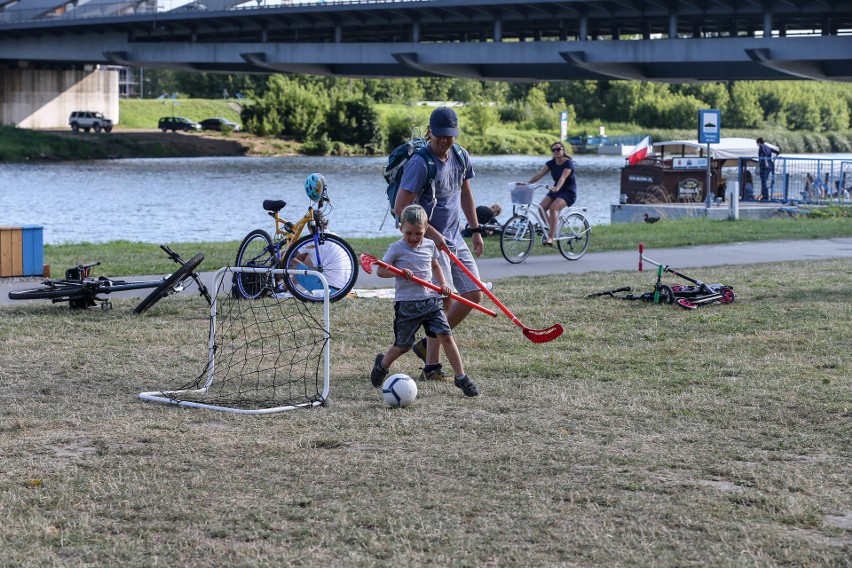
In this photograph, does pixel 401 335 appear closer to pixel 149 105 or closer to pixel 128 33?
pixel 128 33

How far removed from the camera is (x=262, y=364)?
1032 centimetres

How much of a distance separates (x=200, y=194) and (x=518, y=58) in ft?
58.3

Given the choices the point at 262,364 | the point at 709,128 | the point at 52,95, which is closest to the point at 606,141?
the point at 52,95

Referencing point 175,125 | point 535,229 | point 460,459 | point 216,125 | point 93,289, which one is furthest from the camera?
point 216,125

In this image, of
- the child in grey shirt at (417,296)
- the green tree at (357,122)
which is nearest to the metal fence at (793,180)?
the child in grey shirt at (417,296)

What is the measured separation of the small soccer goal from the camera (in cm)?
861

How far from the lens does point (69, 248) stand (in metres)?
22.8

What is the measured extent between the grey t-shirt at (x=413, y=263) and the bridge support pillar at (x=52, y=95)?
83.0 metres

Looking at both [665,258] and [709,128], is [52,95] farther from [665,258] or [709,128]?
[665,258]

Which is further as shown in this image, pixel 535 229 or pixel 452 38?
pixel 452 38

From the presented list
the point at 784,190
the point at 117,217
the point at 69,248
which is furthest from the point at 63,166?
the point at 69,248

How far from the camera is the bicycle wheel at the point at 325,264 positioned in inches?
551

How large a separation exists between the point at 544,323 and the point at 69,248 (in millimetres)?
→ 12806

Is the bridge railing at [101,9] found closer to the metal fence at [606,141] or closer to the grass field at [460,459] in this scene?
the metal fence at [606,141]
